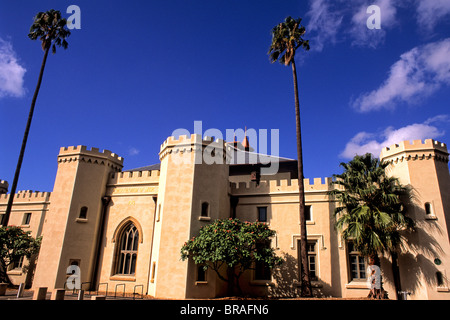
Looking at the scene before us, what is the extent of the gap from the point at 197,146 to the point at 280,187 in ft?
22.0

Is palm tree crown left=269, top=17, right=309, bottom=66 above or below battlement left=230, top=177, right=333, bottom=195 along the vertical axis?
above

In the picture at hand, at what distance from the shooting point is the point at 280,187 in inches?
910

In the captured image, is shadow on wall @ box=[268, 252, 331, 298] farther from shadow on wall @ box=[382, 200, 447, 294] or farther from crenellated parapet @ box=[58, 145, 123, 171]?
crenellated parapet @ box=[58, 145, 123, 171]

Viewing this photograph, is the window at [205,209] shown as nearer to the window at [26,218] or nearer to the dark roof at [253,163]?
the dark roof at [253,163]

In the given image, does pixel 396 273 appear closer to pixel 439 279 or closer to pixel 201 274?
pixel 439 279

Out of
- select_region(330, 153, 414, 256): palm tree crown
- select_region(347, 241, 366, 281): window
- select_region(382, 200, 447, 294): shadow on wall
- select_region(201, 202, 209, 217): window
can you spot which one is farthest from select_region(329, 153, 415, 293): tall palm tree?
select_region(201, 202, 209, 217): window

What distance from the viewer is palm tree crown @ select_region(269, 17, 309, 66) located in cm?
2147

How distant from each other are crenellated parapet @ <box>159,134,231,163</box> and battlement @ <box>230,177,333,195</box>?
3.00m

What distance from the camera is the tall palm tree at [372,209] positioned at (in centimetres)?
1795

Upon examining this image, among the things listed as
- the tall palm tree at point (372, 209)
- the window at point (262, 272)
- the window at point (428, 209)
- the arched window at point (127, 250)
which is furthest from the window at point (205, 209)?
the window at point (428, 209)

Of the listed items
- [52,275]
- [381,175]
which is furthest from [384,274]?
[52,275]

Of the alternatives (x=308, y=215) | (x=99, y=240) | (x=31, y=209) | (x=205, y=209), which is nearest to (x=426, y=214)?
(x=308, y=215)
